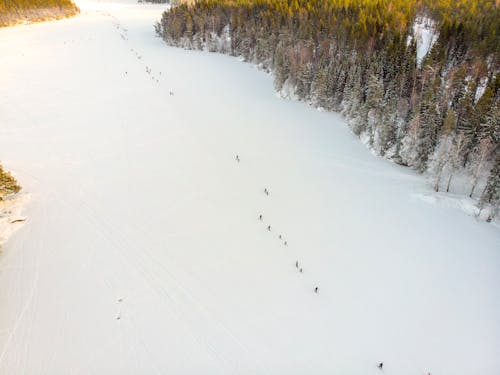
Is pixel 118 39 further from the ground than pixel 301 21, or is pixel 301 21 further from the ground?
pixel 301 21

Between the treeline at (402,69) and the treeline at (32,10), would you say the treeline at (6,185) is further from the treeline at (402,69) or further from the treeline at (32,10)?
the treeline at (32,10)

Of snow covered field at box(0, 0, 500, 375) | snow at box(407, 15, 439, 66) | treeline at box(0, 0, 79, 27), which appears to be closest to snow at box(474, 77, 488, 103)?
snow at box(407, 15, 439, 66)

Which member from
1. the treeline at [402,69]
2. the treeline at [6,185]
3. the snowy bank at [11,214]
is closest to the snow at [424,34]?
the treeline at [402,69]

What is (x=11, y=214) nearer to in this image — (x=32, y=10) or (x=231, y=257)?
(x=231, y=257)

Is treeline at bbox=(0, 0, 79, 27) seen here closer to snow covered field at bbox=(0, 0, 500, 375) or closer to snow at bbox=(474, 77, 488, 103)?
snow covered field at bbox=(0, 0, 500, 375)

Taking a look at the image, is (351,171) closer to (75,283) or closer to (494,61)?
(494,61)

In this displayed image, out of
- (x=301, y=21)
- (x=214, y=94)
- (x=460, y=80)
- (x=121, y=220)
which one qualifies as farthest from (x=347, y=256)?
(x=301, y=21)

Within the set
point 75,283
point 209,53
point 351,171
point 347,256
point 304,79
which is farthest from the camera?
point 209,53

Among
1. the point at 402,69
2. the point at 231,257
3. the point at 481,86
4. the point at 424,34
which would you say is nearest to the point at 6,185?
the point at 231,257
